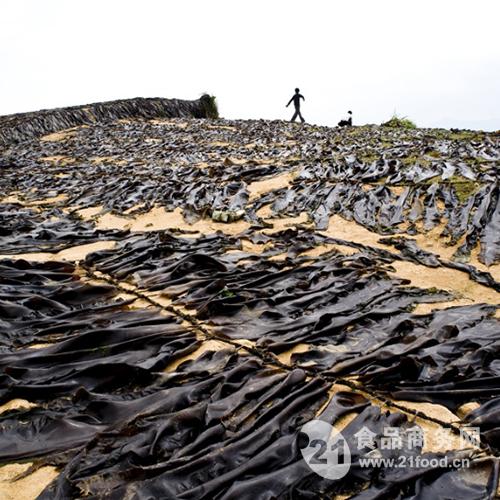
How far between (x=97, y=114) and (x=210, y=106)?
6.40 metres

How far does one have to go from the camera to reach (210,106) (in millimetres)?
23031

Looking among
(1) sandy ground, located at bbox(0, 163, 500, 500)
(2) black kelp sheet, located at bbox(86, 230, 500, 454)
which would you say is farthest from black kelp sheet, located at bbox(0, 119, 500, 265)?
(2) black kelp sheet, located at bbox(86, 230, 500, 454)

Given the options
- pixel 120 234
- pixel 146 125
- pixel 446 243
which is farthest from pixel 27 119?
pixel 446 243

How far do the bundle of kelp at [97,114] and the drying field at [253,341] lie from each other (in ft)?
38.7

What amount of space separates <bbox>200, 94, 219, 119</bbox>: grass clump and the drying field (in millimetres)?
17706

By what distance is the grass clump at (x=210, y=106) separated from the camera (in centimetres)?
2280

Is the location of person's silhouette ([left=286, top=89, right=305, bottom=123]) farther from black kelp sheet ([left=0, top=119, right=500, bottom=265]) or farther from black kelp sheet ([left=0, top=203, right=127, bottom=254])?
black kelp sheet ([left=0, top=203, right=127, bottom=254])

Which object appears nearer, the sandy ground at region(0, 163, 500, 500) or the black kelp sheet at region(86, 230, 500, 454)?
the sandy ground at region(0, 163, 500, 500)

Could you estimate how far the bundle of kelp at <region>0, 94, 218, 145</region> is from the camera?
1641 centimetres

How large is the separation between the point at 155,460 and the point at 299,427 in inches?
24.6

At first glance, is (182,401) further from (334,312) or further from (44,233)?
(44,233)

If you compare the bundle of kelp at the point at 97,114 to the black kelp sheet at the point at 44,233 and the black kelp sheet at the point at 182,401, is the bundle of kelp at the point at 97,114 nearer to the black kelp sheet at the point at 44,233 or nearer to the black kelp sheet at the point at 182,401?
the black kelp sheet at the point at 44,233

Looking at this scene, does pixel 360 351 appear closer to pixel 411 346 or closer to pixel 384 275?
pixel 411 346

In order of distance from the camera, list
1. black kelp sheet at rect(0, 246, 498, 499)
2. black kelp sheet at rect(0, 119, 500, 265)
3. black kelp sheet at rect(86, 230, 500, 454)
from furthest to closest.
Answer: black kelp sheet at rect(0, 119, 500, 265)
black kelp sheet at rect(86, 230, 500, 454)
black kelp sheet at rect(0, 246, 498, 499)
